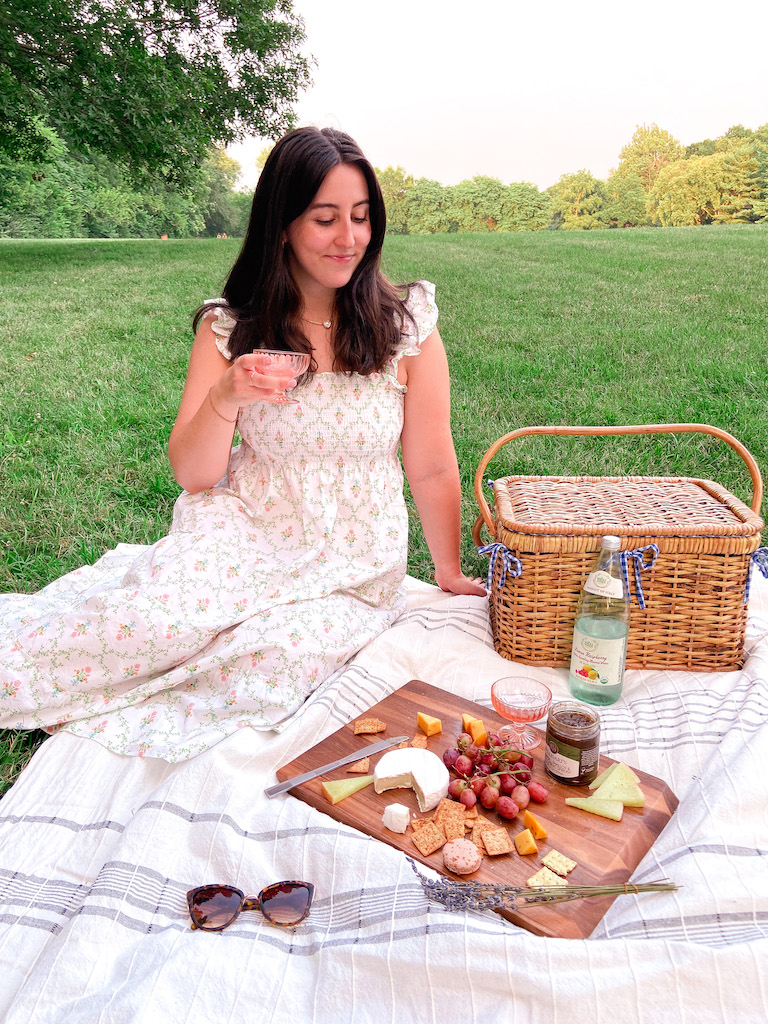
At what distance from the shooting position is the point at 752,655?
2408 millimetres

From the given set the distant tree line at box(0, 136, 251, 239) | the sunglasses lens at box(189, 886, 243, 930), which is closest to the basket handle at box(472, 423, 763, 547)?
the sunglasses lens at box(189, 886, 243, 930)

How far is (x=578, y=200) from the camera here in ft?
68.6

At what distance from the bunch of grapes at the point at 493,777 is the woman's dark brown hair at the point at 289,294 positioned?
1281 mm

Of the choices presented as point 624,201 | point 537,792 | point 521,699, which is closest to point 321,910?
point 537,792

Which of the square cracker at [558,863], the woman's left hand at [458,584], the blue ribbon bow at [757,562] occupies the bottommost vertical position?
the woman's left hand at [458,584]

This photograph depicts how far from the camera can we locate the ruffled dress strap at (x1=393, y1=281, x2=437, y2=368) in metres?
2.63

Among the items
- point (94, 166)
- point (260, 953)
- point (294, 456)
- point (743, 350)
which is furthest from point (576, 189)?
point (260, 953)

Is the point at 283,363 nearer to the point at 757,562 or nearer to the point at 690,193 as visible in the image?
the point at 757,562

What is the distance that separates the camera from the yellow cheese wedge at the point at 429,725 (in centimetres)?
201

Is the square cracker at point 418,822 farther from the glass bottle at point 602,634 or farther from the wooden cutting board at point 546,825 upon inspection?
the glass bottle at point 602,634

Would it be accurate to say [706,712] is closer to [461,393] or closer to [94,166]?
[461,393]

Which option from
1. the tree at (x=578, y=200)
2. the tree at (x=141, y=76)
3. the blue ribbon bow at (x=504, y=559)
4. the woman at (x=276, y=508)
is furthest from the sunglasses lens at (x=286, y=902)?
the tree at (x=578, y=200)

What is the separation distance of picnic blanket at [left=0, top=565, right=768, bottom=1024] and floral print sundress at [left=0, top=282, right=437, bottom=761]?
13cm

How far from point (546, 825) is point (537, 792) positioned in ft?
0.25
